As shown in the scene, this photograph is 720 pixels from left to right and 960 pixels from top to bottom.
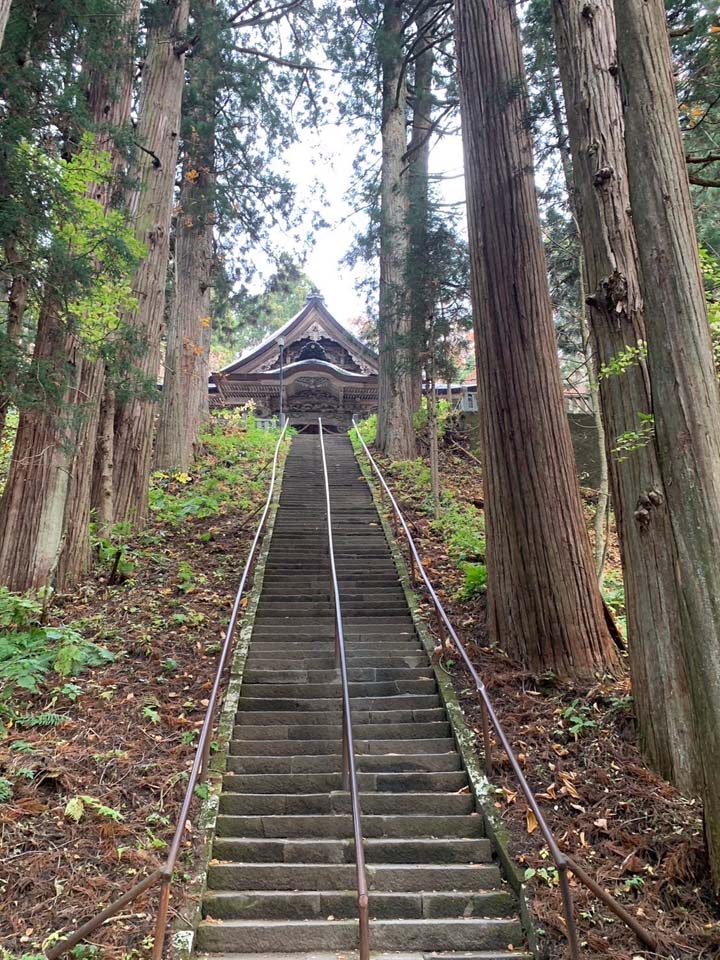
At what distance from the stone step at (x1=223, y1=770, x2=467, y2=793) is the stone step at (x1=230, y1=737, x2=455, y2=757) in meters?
0.39

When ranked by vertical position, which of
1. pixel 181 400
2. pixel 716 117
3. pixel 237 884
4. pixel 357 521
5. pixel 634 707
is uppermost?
pixel 716 117

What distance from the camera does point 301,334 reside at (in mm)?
21484

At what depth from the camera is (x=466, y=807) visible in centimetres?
459

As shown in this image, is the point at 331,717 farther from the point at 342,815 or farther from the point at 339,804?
the point at 342,815

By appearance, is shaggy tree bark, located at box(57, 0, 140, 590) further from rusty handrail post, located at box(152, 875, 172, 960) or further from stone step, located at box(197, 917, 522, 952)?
rusty handrail post, located at box(152, 875, 172, 960)

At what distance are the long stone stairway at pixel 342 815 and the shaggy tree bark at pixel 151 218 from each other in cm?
288

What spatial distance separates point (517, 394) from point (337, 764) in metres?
3.45

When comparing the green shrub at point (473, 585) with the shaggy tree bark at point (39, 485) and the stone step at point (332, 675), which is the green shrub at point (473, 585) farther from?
the shaggy tree bark at point (39, 485)

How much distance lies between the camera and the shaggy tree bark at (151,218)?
902 centimetres

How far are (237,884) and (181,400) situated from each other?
10.4 meters

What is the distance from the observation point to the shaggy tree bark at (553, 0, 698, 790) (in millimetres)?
4262

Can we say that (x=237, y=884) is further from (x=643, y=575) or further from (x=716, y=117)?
(x=716, y=117)

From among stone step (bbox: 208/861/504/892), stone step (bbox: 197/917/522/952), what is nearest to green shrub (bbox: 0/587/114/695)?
stone step (bbox: 208/861/504/892)

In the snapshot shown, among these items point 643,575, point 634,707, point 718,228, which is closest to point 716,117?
point 718,228
